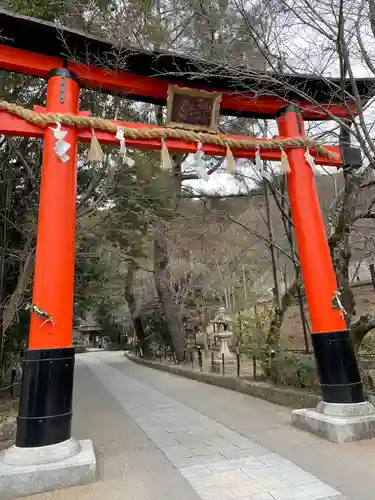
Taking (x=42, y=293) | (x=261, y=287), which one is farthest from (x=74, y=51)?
(x=261, y=287)

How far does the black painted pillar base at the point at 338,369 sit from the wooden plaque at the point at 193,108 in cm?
332

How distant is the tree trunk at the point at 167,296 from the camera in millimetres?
14545

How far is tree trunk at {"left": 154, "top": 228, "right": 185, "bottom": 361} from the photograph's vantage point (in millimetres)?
14545

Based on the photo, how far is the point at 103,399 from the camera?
847cm

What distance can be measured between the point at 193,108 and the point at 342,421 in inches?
178

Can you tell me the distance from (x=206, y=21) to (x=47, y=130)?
3.56 metres

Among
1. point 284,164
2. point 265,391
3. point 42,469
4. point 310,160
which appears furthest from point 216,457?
→ point 310,160

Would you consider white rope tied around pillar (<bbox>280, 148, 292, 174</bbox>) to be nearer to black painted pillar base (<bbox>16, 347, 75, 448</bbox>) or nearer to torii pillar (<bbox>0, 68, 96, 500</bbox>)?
torii pillar (<bbox>0, 68, 96, 500</bbox>)

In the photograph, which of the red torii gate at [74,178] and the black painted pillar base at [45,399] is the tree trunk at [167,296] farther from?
the black painted pillar base at [45,399]

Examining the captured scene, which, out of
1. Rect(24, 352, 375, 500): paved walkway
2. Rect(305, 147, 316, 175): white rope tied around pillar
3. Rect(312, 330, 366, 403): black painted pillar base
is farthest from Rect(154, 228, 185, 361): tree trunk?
Rect(312, 330, 366, 403): black painted pillar base

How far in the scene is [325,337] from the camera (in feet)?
15.0

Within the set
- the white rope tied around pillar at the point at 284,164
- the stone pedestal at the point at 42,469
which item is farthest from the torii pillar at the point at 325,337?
the stone pedestal at the point at 42,469

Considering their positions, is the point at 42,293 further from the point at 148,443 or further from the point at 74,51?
the point at 74,51

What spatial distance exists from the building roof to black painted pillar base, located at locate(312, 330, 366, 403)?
322 cm
